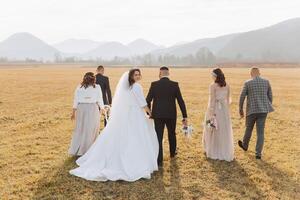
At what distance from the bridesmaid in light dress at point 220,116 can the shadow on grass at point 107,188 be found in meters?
2.05

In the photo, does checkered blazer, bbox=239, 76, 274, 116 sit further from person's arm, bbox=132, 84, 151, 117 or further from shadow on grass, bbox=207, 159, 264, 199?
person's arm, bbox=132, 84, 151, 117

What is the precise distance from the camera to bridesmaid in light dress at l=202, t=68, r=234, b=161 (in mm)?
10576

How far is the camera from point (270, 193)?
8.35 metres

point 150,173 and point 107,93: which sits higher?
point 107,93

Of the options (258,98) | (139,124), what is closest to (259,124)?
(258,98)

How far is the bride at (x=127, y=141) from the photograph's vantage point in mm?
9156

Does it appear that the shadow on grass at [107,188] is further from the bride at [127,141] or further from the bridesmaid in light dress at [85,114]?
the bridesmaid in light dress at [85,114]

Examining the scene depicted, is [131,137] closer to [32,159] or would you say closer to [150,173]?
[150,173]

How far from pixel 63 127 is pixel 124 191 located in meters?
Result: 9.07

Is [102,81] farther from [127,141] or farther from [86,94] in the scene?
[127,141]

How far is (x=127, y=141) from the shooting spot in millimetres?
9328

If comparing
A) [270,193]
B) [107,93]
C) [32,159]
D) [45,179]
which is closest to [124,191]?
[45,179]

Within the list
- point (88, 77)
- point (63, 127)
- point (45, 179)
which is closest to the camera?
point (45, 179)

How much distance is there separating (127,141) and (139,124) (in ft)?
1.77
